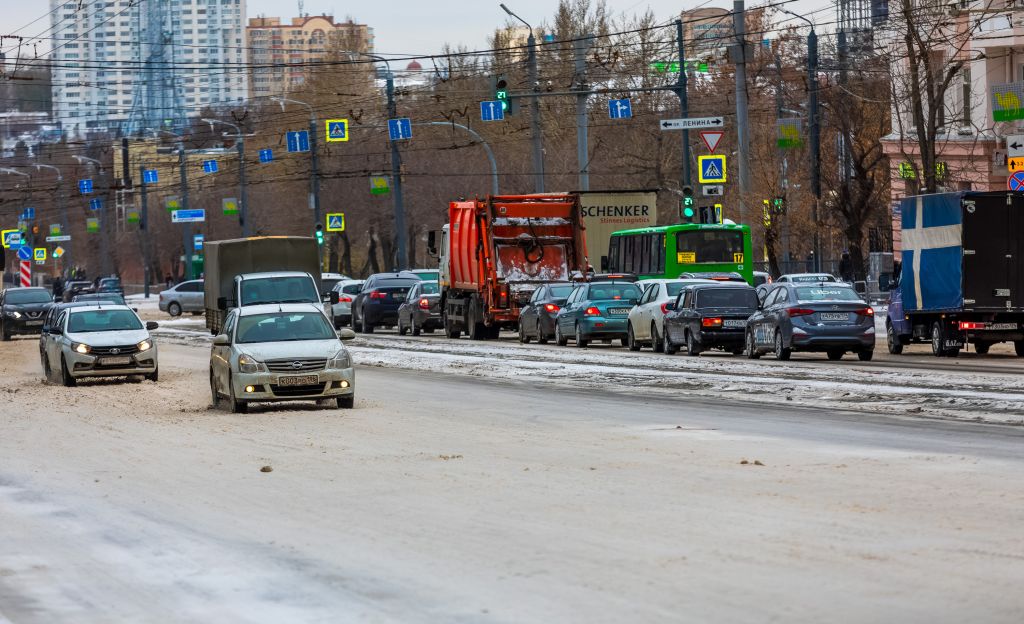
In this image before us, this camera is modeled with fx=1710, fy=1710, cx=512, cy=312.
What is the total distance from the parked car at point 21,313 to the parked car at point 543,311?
801 inches

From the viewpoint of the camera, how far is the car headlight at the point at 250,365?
72.7 feet

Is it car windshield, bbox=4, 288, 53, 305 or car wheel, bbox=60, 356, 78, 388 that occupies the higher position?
car windshield, bbox=4, 288, 53, 305

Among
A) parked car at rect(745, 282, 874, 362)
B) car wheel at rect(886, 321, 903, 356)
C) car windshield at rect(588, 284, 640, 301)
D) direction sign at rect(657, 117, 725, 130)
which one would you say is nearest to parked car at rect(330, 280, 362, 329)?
direction sign at rect(657, 117, 725, 130)

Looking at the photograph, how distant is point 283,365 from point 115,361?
9241 mm

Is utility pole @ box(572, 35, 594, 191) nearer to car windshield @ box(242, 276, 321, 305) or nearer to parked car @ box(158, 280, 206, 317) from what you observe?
car windshield @ box(242, 276, 321, 305)

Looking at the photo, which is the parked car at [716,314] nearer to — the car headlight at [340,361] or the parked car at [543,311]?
the parked car at [543,311]

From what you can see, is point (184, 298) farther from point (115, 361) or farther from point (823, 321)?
point (823, 321)

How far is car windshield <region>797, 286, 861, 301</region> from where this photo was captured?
31.8 metres

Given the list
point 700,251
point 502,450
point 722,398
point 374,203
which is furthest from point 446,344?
point 374,203

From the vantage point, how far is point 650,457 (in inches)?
607

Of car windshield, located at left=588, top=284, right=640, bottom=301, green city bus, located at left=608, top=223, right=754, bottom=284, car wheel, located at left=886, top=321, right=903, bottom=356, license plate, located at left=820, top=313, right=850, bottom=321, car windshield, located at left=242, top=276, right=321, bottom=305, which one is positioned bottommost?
car wheel, located at left=886, top=321, right=903, bottom=356

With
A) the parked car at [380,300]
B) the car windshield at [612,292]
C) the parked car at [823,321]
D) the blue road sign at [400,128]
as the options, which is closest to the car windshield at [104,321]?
the car windshield at [612,292]

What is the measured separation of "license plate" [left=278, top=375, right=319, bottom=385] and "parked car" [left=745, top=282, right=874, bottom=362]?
39.9 feet

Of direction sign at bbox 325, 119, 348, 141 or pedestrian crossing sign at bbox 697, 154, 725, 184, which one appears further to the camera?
direction sign at bbox 325, 119, 348, 141
